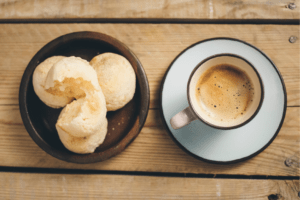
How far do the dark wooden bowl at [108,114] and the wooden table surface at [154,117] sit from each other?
0.08 meters

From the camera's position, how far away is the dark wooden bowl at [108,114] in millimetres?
689

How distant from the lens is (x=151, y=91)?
779 millimetres

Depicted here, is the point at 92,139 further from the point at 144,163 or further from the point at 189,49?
the point at 189,49

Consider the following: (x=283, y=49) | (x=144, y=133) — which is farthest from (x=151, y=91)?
(x=283, y=49)

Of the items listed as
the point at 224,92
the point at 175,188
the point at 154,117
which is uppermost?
the point at 224,92

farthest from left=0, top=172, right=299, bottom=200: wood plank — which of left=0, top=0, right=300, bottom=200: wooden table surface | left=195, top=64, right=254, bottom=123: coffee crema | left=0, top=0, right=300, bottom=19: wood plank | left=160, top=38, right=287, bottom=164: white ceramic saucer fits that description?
left=0, top=0, right=300, bottom=19: wood plank

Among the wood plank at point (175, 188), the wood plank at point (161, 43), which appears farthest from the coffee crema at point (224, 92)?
the wood plank at point (175, 188)

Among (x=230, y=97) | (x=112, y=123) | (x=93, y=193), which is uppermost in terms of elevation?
(x=230, y=97)

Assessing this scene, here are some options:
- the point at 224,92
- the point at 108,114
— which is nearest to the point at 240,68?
the point at 224,92

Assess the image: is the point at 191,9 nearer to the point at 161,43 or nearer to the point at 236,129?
the point at 161,43

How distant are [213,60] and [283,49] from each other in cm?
36

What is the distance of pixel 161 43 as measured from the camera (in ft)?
2.60

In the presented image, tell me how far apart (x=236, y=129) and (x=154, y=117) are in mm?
284

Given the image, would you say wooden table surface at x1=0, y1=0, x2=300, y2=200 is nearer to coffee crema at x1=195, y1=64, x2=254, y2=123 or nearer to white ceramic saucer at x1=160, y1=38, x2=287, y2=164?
white ceramic saucer at x1=160, y1=38, x2=287, y2=164
